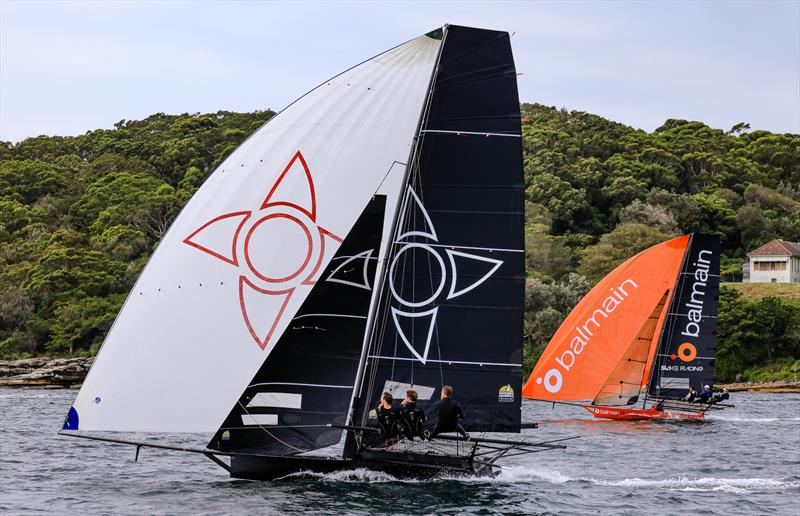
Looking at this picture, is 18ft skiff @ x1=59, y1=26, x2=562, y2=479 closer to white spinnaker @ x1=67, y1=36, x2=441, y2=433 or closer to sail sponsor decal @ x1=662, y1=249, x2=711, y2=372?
white spinnaker @ x1=67, y1=36, x2=441, y2=433

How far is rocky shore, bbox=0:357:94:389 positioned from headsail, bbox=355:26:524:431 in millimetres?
36124

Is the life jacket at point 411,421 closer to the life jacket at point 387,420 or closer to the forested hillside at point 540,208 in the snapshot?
the life jacket at point 387,420

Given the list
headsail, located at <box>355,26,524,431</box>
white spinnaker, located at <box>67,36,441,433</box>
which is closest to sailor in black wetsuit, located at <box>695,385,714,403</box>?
headsail, located at <box>355,26,524,431</box>

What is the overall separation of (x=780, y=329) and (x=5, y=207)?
166 feet

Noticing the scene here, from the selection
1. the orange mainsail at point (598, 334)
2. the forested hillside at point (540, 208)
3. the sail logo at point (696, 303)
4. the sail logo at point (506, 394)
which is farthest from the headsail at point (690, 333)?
the forested hillside at point (540, 208)

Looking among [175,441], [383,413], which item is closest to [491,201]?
[383,413]

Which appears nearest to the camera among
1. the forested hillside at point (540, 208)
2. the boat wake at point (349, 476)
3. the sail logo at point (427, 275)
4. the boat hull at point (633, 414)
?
the boat wake at point (349, 476)

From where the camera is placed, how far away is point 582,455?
2222 cm

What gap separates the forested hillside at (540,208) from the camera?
187ft

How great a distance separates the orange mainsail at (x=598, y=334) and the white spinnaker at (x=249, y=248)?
49.6 ft

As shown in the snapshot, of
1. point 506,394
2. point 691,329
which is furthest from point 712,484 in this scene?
point 691,329

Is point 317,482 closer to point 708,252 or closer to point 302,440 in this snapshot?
point 302,440

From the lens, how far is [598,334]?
30609 millimetres

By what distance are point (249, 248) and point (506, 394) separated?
426 centimetres
